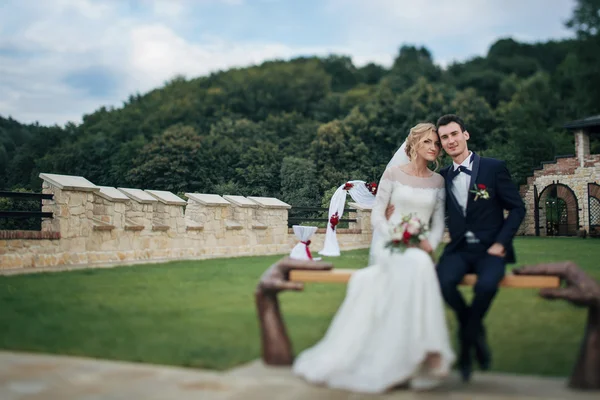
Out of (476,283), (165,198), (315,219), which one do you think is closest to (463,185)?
(476,283)

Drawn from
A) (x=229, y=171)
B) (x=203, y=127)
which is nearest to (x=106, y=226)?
(x=229, y=171)

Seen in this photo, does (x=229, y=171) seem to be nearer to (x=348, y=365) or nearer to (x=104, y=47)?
(x=104, y=47)

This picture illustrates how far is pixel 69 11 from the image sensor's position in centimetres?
2542

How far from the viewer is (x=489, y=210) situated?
5266mm

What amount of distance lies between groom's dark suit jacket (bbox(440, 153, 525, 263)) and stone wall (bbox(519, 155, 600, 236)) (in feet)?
89.1

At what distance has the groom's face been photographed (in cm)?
549

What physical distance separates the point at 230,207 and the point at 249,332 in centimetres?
1155

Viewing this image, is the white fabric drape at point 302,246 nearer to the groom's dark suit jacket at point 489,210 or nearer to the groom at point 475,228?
the groom at point 475,228

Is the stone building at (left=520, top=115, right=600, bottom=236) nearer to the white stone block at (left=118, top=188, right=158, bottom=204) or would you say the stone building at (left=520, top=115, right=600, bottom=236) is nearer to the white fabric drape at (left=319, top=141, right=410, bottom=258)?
the white fabric drape at (left=319, top=141, right=410, bottom=258)

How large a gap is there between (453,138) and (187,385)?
296 centimetres

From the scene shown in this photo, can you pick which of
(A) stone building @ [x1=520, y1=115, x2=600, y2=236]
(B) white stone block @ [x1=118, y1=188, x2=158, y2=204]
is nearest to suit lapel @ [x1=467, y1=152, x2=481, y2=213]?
(B) white stone block @ [x1=118, y1=188, x2=158, y2=204]

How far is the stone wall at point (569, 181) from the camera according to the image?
3095cm

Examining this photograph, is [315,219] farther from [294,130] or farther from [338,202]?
[294,130]

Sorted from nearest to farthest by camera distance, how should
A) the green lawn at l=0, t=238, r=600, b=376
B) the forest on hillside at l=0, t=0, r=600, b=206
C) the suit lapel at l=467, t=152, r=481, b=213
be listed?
the green lawn at l=0, t=238, r=600, b=376 < the suit lapel at l=467, t=152, r=481, b=213 < the forest on hillside at l=0, t=0, r=600, b=206
